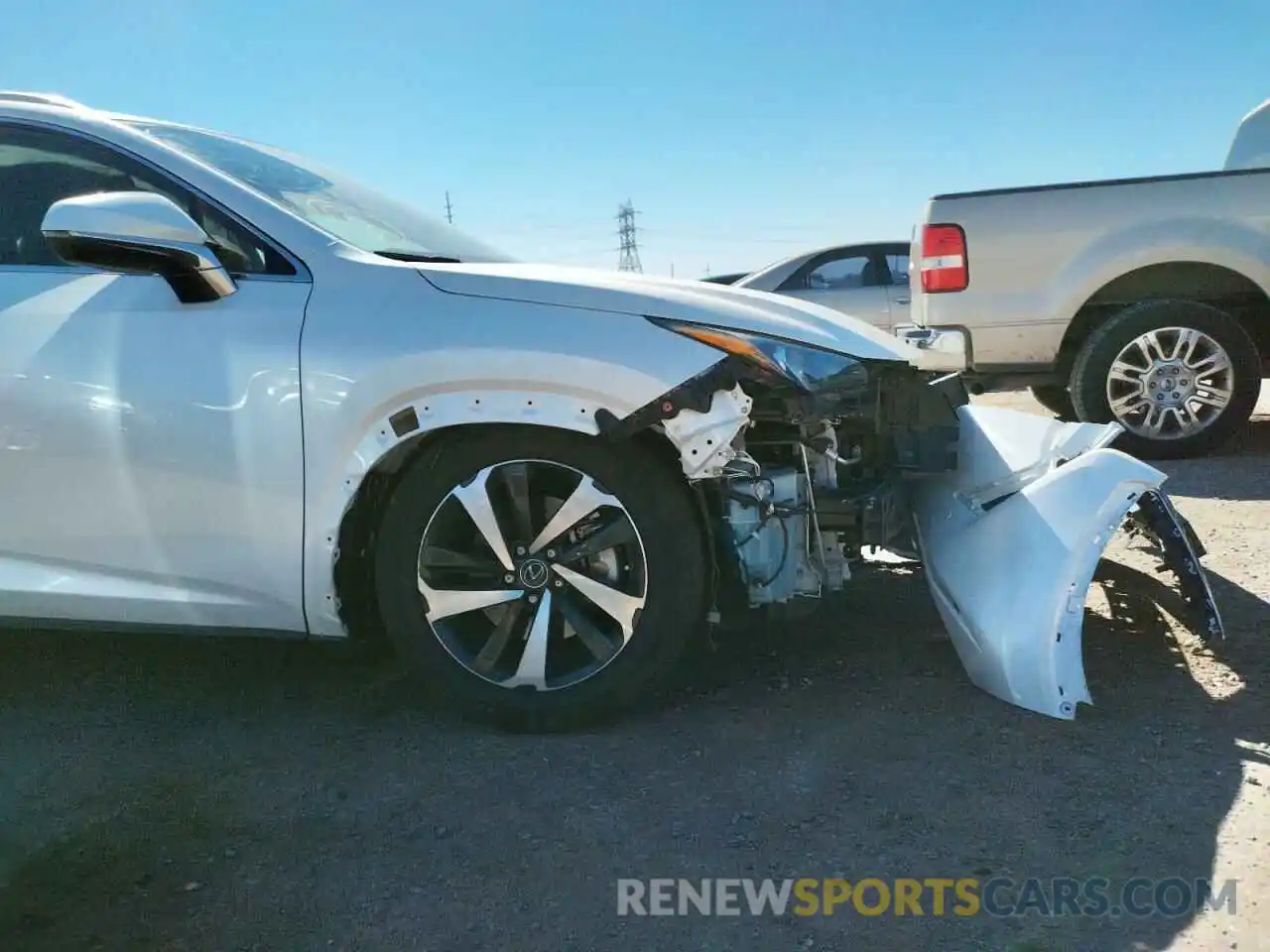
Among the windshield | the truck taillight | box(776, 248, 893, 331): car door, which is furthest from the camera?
box(776, 248, 893, 331): car door

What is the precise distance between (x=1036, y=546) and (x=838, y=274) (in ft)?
25.6

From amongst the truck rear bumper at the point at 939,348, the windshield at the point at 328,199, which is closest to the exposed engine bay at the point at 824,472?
the truck rear bumper at the point at 939,348

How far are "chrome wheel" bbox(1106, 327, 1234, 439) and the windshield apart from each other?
3877mm

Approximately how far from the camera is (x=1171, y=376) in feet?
18.9

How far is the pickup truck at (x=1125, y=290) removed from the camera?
5707 millimetres

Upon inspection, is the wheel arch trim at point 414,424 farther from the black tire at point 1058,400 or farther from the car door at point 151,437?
the black tire at point 1058,400

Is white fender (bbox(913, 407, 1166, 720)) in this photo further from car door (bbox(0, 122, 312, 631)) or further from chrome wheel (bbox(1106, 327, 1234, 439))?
chrome wheel (bbox(1106, 327, 1234, 439))

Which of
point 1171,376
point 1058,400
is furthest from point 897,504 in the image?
point 1058,400

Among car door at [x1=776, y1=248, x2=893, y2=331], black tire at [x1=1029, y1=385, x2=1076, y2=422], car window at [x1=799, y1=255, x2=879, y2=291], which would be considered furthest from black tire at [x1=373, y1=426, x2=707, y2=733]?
car window at [x1=799, y1=255, x2=879, y2=291]

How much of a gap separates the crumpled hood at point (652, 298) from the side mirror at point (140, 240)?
1.91 feet

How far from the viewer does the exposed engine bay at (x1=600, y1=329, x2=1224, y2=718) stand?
8.98 ft

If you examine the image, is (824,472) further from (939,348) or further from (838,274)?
(838,274)

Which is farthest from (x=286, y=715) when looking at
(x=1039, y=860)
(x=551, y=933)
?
(x=1039, y=860)

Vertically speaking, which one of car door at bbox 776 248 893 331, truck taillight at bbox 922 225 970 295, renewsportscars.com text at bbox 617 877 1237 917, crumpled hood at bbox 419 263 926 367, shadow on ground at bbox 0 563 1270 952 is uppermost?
car door at bbox 776 248 893 331
